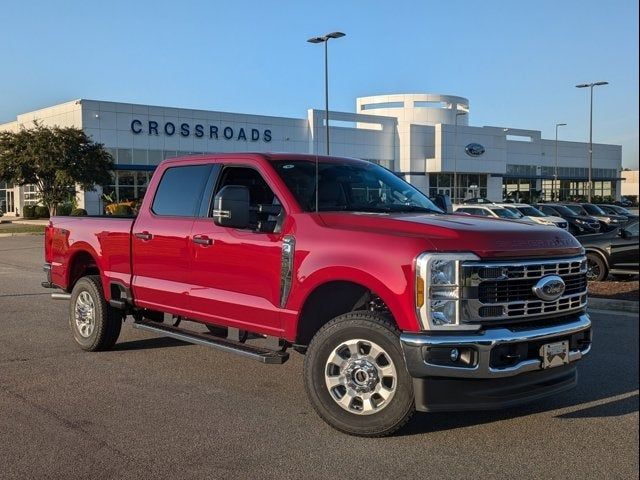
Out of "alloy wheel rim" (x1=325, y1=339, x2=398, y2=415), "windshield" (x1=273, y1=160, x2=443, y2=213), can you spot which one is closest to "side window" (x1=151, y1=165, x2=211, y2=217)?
"windshield" (x1=273, y1=160, x2=443, y2=213)

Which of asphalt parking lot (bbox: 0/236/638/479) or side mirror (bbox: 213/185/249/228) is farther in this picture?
side mirror (bbox: 213/185/249/228)

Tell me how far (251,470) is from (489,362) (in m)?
1.65

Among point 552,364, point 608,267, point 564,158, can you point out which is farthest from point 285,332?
point 564,158

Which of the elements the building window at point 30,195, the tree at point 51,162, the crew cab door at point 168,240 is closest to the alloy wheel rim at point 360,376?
the crew cab door at point 168,240

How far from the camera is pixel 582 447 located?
4.43 m

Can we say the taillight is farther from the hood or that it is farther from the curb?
the curb

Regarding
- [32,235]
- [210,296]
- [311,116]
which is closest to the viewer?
[210,296]

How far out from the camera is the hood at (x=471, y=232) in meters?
4.30

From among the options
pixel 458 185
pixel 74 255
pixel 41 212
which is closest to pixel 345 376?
pixel 74 255

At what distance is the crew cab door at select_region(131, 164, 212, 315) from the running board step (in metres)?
0.21

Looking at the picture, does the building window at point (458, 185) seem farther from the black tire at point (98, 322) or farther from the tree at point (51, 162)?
the black tire at point (98, 322)

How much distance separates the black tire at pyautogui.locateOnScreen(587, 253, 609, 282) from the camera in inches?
499

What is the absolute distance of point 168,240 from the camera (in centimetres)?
618

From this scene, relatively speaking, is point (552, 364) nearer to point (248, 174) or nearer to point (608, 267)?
point (248, 174)
